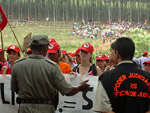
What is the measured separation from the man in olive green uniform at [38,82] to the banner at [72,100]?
1.17 meters

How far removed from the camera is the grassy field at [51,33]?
55184mm

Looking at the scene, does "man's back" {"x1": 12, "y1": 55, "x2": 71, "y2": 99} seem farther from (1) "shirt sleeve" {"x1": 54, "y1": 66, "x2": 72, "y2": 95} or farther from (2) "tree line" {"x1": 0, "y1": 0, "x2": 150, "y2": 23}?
(2) "tree line" {"x1": 0, "y1": 0, "x2": 150, "y2": 23}

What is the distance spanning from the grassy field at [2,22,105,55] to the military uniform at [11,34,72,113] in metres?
48.5

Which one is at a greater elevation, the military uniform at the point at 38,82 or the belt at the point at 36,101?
the military uniform at the point at 38,82

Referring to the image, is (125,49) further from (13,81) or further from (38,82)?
(13,81)

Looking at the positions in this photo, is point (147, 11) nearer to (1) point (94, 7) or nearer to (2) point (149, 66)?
(1) point (94, 7)

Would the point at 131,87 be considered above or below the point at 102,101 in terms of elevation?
above

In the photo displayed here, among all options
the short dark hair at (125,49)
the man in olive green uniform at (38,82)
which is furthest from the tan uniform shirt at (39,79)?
the short dark hair at (125,49)

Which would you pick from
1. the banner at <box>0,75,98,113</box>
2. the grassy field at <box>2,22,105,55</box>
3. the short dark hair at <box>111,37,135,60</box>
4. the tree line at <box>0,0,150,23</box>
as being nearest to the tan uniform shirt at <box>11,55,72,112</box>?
the short dark hair at <box>111,37,135,60</box>

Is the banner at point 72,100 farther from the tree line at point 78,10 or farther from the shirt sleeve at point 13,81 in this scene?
the tree line at point 78,10

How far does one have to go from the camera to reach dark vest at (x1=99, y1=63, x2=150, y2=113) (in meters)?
2.90

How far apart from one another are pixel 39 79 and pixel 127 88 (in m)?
1.13

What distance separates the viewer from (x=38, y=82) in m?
3.57

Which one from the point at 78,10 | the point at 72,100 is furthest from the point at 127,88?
the point at 78,10
